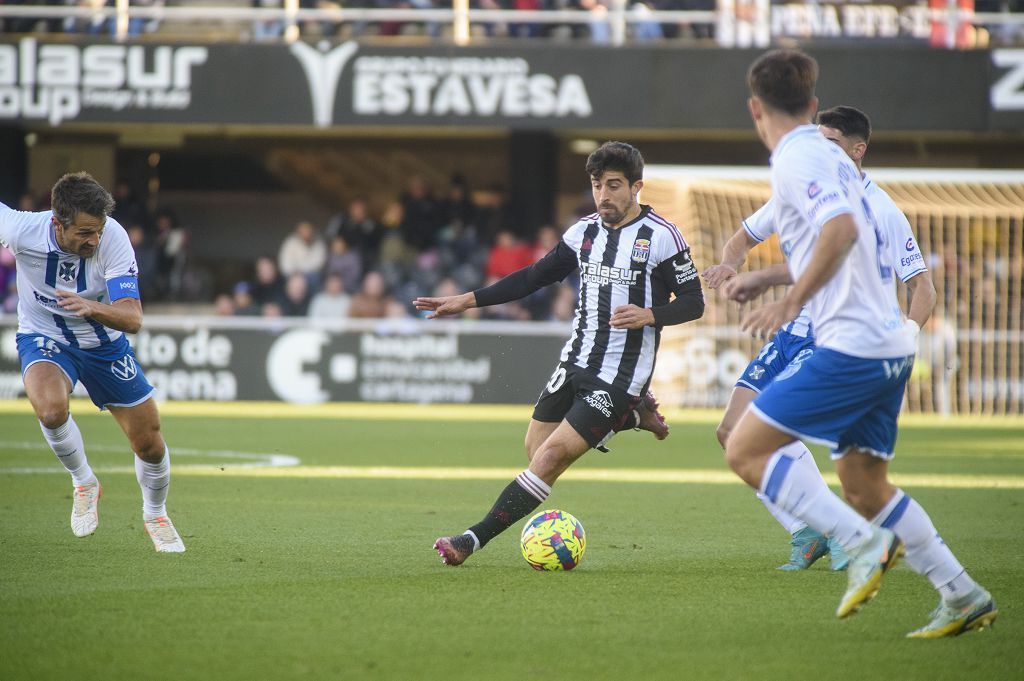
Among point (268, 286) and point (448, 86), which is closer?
point (448, 86)

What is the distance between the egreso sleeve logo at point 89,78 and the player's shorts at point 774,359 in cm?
1531

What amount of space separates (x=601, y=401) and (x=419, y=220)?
15.7 metres

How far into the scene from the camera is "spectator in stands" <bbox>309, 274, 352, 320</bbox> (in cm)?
1986

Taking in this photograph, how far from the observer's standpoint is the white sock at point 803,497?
477 cm

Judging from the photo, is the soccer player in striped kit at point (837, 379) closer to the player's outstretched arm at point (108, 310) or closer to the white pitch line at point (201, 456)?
the player's outstretched arm at point (108, 310)

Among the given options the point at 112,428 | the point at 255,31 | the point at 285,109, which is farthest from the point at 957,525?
the point at 255,31

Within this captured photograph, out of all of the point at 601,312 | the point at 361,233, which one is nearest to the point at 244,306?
the point at 361,233

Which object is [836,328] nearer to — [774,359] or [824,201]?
[824,201]

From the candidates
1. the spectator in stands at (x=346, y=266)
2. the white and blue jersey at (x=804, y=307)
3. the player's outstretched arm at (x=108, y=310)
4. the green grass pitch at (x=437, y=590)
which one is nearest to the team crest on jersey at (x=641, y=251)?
the white and blue jersey at (x=804, y=307)

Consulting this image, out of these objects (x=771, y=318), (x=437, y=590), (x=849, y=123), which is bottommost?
(x=437, y=590)

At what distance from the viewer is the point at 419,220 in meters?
21.8

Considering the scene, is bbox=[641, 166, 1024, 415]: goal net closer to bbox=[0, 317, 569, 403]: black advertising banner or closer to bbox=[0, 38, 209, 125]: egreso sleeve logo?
bbox=[0, 317, 569, 403]: black advertising banner

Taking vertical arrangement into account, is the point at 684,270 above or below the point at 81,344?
above

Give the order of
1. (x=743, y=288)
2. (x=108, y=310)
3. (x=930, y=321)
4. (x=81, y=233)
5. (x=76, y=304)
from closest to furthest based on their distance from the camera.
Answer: (x=743, y=288)
(x=76, y=304)
(x=108, y=310)
(x=81, y=233)
(x=930, y=321)
